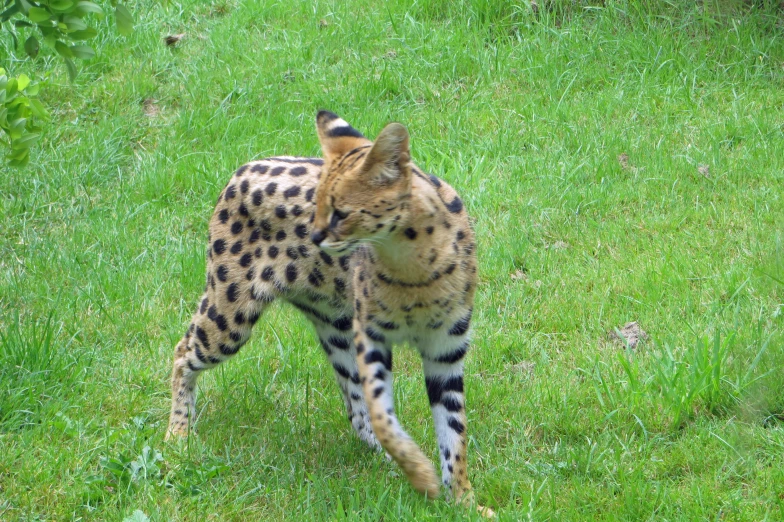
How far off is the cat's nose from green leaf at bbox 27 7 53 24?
1.34m

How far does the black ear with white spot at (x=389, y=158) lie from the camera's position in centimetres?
397

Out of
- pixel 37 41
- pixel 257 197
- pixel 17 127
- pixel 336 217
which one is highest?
pixel 37 41

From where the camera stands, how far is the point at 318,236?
4.09 m

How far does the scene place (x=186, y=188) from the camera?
7355 mm

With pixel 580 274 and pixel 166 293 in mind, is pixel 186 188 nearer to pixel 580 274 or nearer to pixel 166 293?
pixel 166 293

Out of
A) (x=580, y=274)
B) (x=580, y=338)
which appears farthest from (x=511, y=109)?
(x=580, y=338)

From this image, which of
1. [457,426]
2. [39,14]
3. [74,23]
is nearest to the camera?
[39,14]

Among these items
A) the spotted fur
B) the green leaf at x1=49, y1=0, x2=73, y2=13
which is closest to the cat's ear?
the spotted fur

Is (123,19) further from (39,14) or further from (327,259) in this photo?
(327,259)

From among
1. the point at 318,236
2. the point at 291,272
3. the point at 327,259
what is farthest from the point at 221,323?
the point at 318,236

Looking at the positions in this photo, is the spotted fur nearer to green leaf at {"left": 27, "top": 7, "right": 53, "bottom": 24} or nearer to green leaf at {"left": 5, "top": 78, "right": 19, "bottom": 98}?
green leaf at {"left": 5, "top": 78, "right": 19, "bottom": 98}

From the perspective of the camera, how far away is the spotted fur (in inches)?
161

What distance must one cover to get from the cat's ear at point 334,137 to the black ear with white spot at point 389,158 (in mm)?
314

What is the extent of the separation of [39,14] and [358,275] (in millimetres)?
1791
